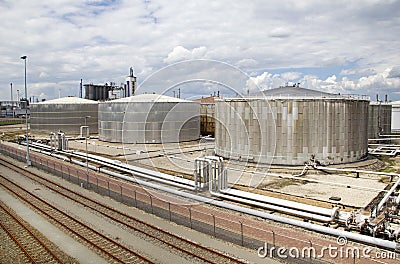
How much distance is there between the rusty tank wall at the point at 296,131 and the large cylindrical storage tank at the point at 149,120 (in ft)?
69.8

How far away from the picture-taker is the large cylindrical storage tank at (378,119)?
2506 inches

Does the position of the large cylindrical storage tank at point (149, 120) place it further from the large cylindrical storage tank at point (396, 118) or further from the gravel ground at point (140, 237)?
the large cylindrical storage tank at point (396, 118)

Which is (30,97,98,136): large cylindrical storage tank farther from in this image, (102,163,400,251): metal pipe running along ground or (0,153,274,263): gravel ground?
(102,163,400,251): metal pipe running along ground

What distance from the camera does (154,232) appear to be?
20.6 metres

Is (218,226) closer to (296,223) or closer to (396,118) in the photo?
(296,223)

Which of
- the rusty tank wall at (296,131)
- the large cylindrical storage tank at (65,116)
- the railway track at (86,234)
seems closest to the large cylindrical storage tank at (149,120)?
the large cylindrical storage tank at (65,116)

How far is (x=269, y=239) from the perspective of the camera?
19.0 meters

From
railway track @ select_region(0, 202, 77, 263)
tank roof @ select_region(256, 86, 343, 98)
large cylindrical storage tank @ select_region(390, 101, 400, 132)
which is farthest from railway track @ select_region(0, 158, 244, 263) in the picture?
large cylindrical storage tank @ select_region(390, 101, 400, 132)

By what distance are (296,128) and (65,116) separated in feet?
189

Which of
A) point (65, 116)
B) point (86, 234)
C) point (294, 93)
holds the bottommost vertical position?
point (86, 234)

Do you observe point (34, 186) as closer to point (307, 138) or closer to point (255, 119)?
point (255, 119)

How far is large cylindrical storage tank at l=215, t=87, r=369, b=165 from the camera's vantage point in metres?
37.5

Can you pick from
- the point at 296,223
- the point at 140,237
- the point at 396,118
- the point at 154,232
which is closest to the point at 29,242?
the point at 140,237

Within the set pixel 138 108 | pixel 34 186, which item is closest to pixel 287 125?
pixel 34 186
